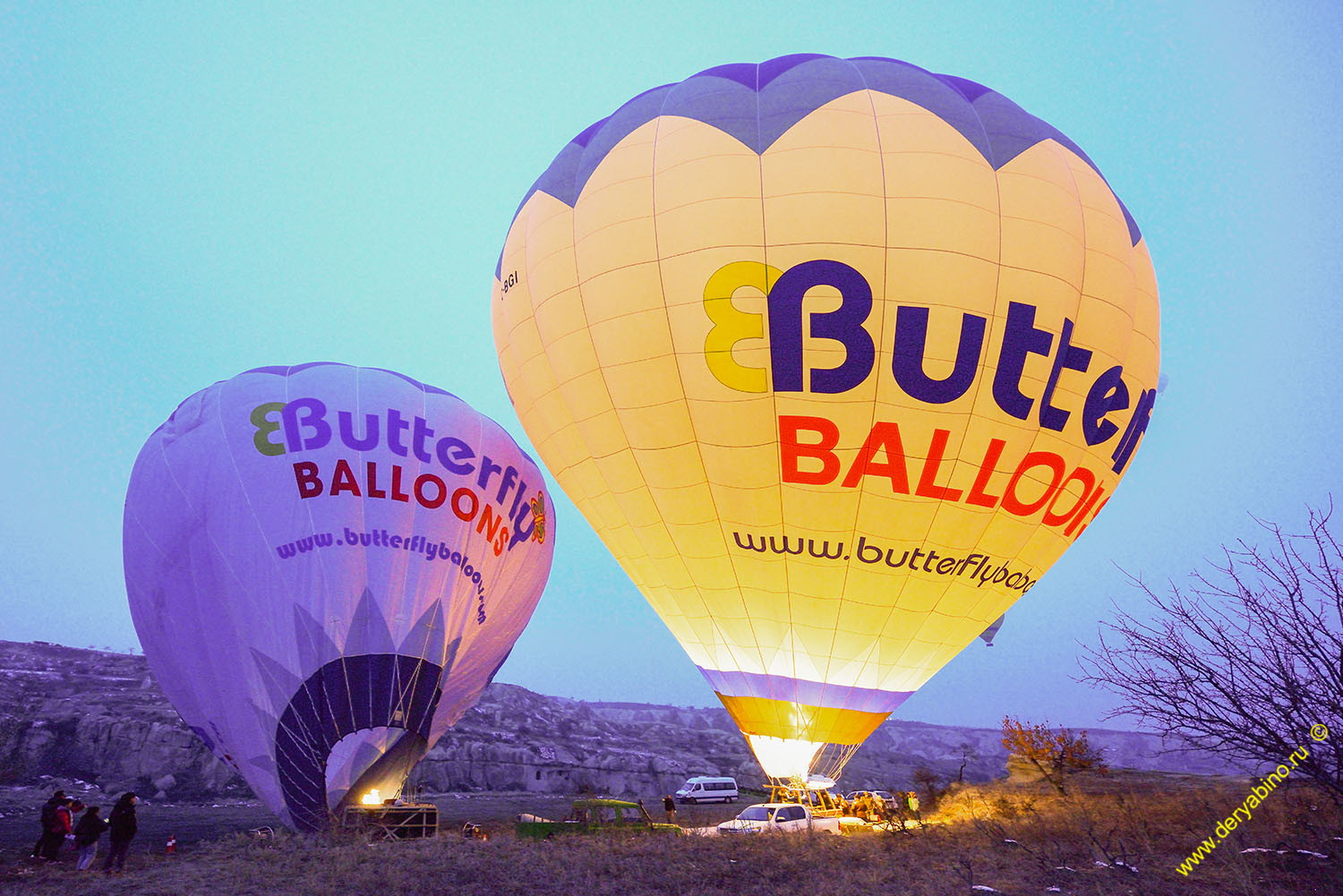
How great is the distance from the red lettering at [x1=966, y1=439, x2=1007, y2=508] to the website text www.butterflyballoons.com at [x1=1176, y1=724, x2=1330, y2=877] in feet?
13.9

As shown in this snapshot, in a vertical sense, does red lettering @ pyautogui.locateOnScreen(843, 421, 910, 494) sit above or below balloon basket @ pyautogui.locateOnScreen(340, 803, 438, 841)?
above

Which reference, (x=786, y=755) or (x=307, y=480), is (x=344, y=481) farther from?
(x=786, y=755)

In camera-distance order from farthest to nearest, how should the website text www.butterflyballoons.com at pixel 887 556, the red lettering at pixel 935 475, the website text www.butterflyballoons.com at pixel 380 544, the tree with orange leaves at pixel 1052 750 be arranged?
the tree with orange leaves at pixel 1052 750 < the website text www.butterflyballoons.com at pixel 380 544 < the website text www.butterflyballoons.com at pixel 887 556 < the red lettering at pixel 935 475

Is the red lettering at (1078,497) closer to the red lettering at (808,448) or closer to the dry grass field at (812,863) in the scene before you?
the red lettering at (808,448)

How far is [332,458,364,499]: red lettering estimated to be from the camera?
1223 cm

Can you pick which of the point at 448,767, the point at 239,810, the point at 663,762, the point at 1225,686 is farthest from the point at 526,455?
the point at 663,762

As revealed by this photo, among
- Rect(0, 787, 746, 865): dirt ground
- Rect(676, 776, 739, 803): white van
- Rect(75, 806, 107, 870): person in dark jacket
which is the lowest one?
Rect(0, 787, 746, 865): dirt ground

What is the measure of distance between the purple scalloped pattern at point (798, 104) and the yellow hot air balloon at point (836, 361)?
50 millimetres

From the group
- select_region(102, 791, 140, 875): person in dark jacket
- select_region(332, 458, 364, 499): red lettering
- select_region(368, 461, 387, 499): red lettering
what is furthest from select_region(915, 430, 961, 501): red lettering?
select_region(102, 791, 140, 875): person in dark jacket

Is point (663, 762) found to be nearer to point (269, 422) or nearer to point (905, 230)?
point (269, 422)

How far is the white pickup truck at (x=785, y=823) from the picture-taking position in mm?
11711

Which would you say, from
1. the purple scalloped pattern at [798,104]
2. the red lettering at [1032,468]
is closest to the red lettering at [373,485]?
the purple scalloped pattern at [798,104]

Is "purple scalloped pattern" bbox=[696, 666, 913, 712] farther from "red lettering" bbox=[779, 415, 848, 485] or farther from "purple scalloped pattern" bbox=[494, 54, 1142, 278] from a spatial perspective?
"purple scalloped pattern" bbox=[494, 54, 1142, 278]

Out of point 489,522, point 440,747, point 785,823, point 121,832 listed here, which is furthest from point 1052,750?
point 440,747
